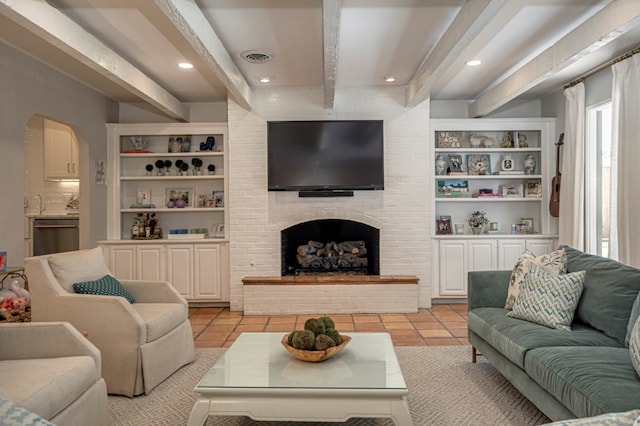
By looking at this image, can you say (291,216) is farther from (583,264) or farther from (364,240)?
(583,264)

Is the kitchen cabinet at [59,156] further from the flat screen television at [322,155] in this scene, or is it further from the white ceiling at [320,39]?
the flat screen television at [322,155]

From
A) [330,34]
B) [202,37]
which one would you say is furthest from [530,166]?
[202,37]

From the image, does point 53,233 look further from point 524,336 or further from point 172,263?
point 524,336

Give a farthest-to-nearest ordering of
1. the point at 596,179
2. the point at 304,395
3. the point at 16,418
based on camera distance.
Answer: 1. the point at 596,179
2. the point at 304,395
3. the point at 16,418

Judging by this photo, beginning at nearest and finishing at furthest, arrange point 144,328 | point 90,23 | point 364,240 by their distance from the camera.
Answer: point 144,328
point 90,23
point 364,240

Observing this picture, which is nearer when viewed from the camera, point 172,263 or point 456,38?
point 456,38

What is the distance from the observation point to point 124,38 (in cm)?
346

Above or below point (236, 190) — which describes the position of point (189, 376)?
below

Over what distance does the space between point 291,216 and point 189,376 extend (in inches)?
93.9

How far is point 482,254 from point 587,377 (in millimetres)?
3388

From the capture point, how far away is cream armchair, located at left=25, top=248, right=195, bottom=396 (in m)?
2.74

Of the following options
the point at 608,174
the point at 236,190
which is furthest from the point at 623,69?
the point at 236,190

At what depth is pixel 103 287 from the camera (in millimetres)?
3047

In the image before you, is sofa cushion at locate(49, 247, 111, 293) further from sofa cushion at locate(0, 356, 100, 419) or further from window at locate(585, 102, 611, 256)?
window at locate(585, 102, 611, 256)
